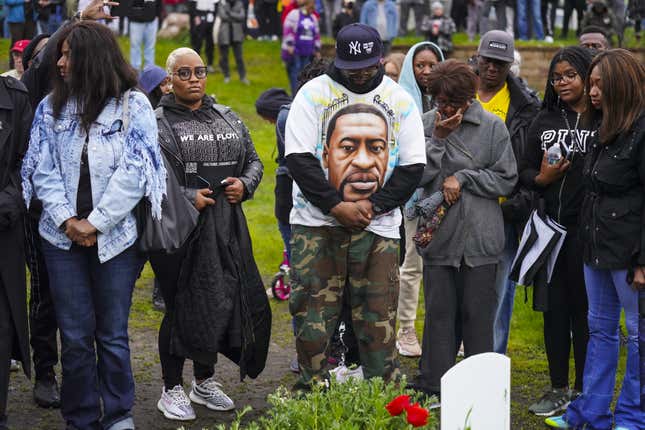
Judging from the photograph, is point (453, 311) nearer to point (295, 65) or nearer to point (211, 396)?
point (211, 396)

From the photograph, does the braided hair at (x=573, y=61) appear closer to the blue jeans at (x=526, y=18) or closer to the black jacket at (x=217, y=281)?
the black jacket at (x=217, y=281)

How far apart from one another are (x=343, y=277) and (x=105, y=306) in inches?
52.3

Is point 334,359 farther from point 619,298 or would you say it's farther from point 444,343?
point 619,298

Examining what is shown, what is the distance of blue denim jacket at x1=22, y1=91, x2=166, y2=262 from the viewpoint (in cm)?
544

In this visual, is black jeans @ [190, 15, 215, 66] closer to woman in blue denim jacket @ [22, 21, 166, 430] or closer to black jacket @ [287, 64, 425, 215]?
black jacket @ [287, 64, 425, 215]

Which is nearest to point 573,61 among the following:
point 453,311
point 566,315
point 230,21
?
point 566,315

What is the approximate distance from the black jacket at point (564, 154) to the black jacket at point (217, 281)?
1.68m

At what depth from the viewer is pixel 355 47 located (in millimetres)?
5805

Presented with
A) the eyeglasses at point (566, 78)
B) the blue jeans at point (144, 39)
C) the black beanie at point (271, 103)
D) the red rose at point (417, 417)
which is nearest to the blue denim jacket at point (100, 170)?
the red rose at point (417, 417)

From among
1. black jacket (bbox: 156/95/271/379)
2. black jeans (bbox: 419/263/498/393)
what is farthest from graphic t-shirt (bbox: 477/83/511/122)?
black jacket (bbox: 156/95/271/379)

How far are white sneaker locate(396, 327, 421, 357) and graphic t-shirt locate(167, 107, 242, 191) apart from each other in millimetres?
2212

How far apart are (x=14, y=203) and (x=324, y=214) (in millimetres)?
1647

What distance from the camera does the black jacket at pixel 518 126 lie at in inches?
262

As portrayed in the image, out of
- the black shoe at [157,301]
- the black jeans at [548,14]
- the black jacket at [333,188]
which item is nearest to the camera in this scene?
the black jacket at [333,188]
